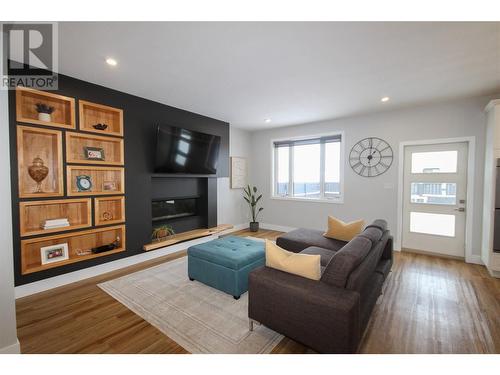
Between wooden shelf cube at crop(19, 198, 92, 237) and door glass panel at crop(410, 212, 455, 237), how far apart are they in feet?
18.1

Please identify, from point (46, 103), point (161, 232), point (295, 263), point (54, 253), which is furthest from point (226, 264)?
point (46, 103)

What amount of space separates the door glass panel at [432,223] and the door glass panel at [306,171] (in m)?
1.98

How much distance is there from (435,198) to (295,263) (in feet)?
12.3

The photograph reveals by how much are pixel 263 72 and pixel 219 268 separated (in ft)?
8.02

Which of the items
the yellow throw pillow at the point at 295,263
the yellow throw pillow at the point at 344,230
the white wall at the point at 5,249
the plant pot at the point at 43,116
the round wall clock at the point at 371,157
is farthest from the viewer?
the round wall clock at the point at 371,157

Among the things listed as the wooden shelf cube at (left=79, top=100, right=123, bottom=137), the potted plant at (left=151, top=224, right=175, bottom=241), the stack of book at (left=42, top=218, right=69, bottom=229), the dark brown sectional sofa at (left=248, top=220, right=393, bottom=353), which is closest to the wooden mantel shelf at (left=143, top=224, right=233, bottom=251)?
the potted plant at (left=151, top=224, right=175, bottom=241)

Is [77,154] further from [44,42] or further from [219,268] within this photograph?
[219,268]

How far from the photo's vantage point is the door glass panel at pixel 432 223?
396cm

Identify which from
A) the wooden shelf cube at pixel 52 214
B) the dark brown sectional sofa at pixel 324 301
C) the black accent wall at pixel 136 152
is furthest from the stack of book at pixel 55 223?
the dark brown sectional sofa at pixel 324 301

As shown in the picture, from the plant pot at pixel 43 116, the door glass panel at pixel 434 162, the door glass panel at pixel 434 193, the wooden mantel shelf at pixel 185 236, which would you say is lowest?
the wooden mantel shelf at pixel 185 236

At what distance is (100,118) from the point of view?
3.40 m

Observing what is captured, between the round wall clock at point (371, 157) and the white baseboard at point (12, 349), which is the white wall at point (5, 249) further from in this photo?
the round wall clock at point (371, 157)

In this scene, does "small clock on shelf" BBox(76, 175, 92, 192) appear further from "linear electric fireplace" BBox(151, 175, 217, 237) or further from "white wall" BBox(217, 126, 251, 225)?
"white wall" BBox(217, 126, 251, 225)

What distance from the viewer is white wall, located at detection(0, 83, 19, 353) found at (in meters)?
1.58
